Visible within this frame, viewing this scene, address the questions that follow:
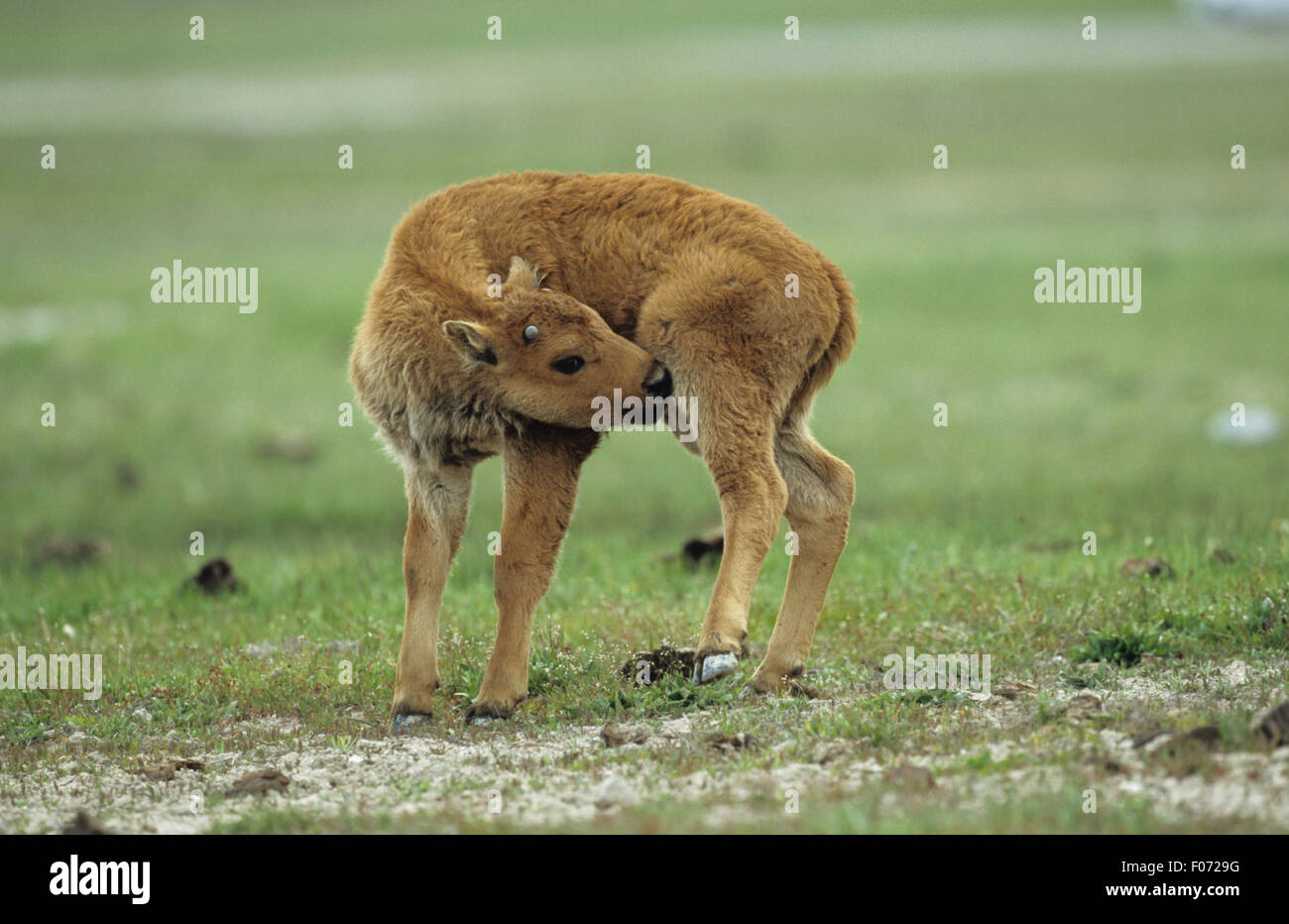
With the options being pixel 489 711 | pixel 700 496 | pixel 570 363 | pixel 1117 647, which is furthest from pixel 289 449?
pixel 1117 647

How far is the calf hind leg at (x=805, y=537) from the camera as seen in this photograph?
8.34m

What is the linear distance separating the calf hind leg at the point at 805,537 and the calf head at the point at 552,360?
109 cm

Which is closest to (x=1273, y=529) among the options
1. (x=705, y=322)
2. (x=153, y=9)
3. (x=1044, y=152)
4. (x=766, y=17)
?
(x=705, y=322)

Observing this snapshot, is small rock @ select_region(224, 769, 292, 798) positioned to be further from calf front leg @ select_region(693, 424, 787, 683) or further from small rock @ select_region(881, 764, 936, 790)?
small rock @ select_region(881, 764, 936, 790)

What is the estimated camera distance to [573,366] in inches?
314

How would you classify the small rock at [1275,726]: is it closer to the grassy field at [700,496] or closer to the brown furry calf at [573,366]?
the grassy field at [700,496]

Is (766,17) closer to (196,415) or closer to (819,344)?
(196,415)

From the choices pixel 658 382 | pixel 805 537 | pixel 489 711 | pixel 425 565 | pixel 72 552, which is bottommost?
pixel 72 552

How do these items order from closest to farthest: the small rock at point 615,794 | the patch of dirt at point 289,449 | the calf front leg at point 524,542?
the small rock at point 615,794, the calf front leg at point 524,542, the patch of dirt at point 289,449

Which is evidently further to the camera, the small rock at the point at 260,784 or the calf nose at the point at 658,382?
the calf nose at the point at 658,382

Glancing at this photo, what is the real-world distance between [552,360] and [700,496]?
29.7 ft

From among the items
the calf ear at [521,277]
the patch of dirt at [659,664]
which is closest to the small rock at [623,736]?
the patch of dirt at [659,664]

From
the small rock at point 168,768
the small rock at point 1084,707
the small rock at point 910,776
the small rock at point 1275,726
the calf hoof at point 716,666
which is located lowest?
the small rock at point 168,768

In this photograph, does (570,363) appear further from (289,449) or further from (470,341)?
(289,449)
